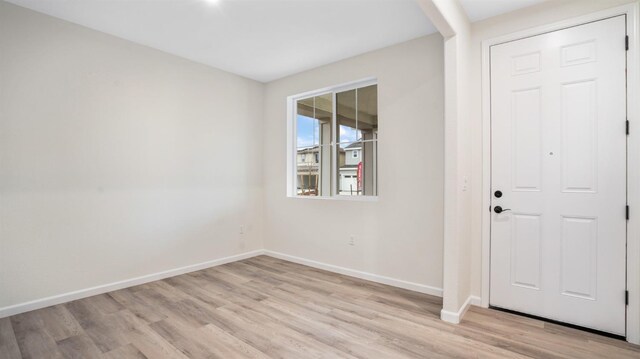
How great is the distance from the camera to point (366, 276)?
139 inches

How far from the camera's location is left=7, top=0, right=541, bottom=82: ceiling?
2576 millimetres

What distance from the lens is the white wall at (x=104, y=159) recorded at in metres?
2.61

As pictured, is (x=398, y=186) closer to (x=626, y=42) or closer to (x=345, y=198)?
(x=345, y=198)

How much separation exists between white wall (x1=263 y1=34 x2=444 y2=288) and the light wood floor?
0.43m

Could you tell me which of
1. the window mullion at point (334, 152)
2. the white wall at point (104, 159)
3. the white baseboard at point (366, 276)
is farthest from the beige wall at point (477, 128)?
the white wall at point (104, 159)

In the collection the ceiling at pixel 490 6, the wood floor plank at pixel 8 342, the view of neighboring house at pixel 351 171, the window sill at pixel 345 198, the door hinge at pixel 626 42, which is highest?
the ceiling at pixel 490 6

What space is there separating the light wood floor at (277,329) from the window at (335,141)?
4.48 feet

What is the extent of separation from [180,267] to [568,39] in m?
4.51

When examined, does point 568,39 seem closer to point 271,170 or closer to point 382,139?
point 382,139

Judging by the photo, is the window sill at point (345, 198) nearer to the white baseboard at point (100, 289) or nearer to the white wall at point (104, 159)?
the white wall at point (104, 159)

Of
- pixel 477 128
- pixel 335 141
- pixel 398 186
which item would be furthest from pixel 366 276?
pixel 477 128

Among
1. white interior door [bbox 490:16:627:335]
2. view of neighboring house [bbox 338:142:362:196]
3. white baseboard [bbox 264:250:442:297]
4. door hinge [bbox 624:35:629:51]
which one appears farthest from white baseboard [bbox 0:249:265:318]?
door hinge [bbox 624:35:629:51]

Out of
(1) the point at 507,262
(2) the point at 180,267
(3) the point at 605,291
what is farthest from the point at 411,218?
(2) the point at 180,267

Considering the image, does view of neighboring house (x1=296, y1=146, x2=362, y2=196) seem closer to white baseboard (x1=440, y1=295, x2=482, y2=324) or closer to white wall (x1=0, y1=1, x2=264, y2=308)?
white wall (x1=0, y1=1, x2=264, y2=308)
